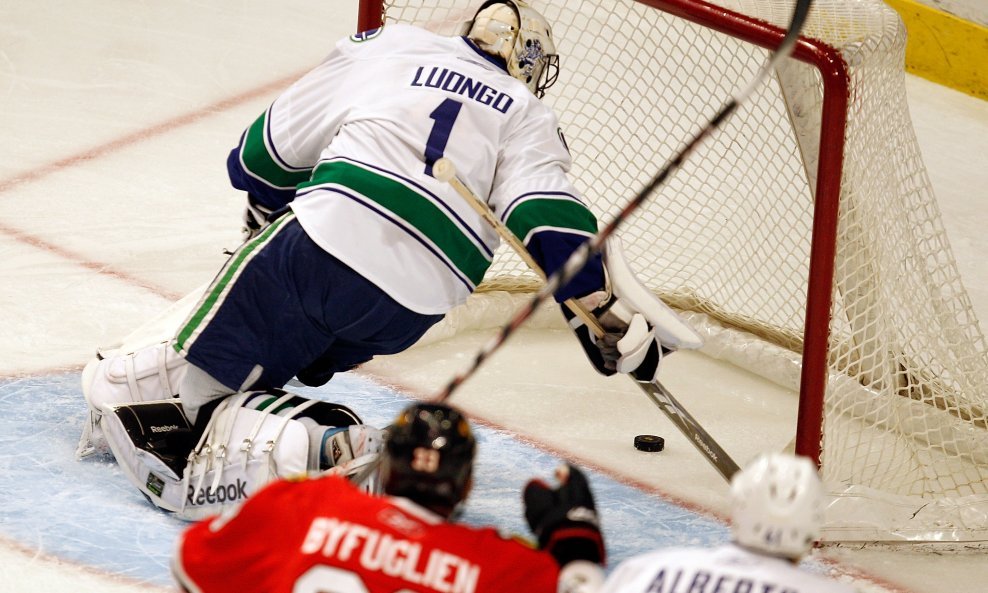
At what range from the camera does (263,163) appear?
8.99ft

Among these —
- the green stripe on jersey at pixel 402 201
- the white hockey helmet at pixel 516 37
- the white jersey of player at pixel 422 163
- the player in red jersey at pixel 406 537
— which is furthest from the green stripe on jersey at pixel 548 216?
the player in red jersey at pixel 406 537

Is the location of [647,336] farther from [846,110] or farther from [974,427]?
[974,427]

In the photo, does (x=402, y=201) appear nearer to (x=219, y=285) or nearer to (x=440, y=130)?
(x=440, y=130)

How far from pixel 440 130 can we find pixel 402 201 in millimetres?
137

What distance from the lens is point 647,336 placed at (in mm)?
2609

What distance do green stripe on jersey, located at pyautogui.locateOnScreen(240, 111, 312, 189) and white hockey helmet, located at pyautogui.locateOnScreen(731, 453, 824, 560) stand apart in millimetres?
1363

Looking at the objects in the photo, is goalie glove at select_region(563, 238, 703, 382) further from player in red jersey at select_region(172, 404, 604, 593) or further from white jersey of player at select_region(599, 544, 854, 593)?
white jersey of player at select_region(599, 544, 854, 593)

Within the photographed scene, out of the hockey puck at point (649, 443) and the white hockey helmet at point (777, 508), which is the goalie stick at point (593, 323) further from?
the white hockey helmet at point (777, 508)

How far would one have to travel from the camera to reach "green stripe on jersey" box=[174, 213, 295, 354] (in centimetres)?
255

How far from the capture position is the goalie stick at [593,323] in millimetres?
2463

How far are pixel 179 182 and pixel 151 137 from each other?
305mm

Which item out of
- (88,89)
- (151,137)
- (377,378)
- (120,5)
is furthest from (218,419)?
(120,5)

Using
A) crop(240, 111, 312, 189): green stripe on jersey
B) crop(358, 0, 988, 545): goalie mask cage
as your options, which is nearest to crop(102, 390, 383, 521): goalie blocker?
crop(240, 111, 312, 189): green stripe on jersey

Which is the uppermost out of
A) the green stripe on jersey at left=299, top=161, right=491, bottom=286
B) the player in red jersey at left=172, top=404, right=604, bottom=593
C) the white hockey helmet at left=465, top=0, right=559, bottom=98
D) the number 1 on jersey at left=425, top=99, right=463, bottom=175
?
the white hockey helmet at left=465, top=0, right=559, bottom=98
